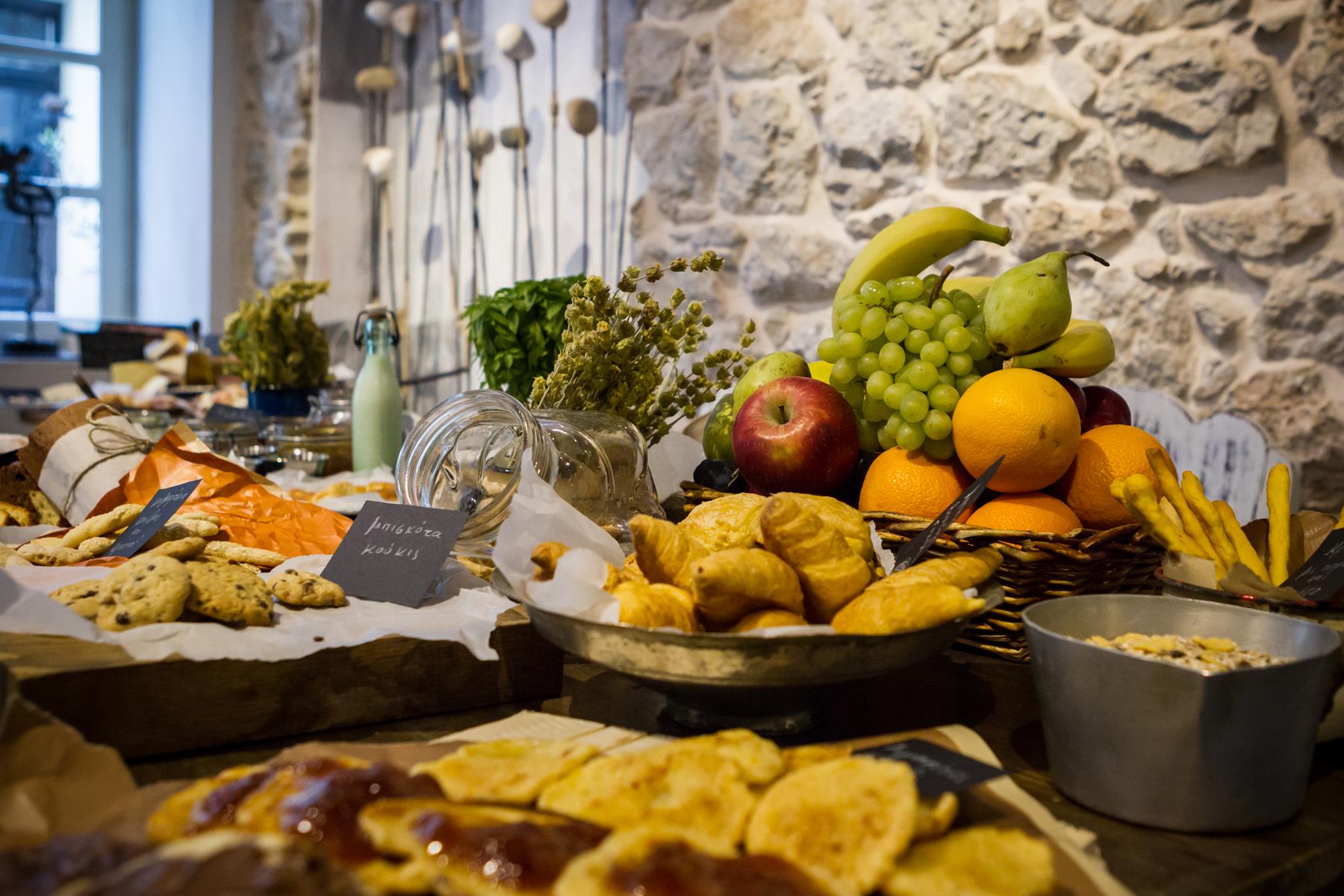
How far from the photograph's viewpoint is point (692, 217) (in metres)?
2.78

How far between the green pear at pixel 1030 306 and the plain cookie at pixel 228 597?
704 mm

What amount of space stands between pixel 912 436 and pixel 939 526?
212 mm

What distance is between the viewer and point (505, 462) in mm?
1055

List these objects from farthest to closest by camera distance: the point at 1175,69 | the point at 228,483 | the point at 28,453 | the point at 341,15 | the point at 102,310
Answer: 1. the point at 102,310
2. the point at 341,15
3. the point at 1175,69
4. the point at 28,453
5. the point at 228,483

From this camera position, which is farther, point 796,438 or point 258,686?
point 796,438

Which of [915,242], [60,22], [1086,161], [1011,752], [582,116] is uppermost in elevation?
[60,22]

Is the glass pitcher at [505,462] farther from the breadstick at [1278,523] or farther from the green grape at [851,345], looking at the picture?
the breadstick at [1278,523]

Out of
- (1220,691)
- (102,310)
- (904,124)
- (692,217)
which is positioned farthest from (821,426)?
(102,310)

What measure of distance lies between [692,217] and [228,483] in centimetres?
180

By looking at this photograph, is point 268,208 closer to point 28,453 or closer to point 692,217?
point 692,217

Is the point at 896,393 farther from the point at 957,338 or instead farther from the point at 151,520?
the point at 151,520

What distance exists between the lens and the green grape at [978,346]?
1040 millimetres

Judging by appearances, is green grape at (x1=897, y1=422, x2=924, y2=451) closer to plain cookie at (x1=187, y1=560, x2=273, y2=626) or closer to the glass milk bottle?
plain cookie at (x1=187, y1=560, x2=273, y2=626)

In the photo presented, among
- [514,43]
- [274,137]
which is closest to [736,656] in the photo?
[514,43]
